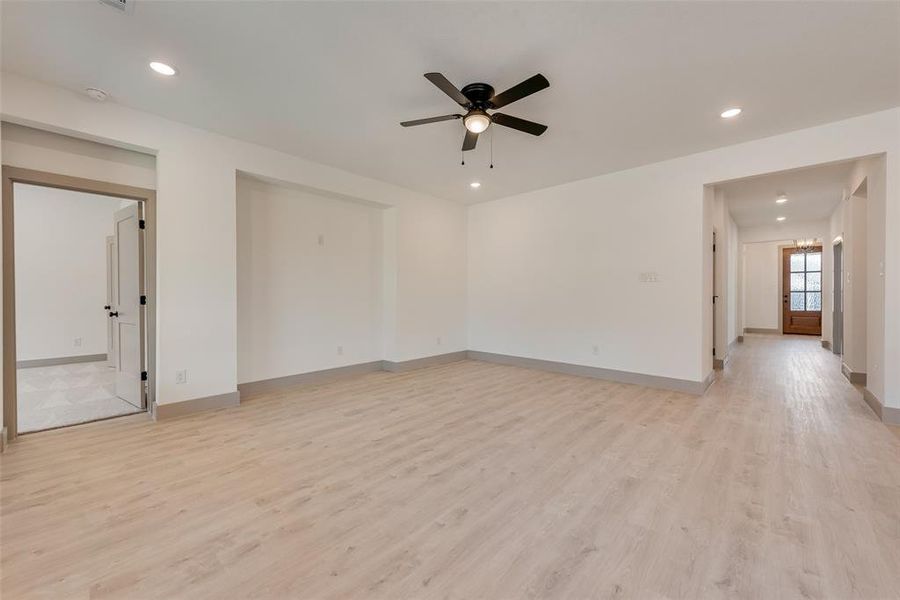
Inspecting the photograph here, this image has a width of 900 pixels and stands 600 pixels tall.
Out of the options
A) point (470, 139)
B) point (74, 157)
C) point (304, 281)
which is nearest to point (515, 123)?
point (470, 139)

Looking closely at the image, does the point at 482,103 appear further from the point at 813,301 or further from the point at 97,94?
the point at 813,301

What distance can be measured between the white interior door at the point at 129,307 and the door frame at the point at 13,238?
268 mm

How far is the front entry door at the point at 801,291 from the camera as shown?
1041 centimetres

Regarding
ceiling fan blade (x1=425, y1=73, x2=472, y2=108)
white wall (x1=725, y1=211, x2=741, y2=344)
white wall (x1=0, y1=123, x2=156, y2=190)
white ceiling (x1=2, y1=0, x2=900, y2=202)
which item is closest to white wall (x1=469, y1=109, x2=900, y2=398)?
white ceiling (x1=2, y1=0, x2=900, y2=202)

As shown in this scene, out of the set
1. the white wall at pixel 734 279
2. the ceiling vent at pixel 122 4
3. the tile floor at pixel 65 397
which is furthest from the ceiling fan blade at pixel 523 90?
the white wall at pixel 734 279

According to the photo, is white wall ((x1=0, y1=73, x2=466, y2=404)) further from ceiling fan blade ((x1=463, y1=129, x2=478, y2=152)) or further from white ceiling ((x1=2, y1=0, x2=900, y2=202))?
ceiling fan blade ((x1=463, y1=129, x2=478, y2=152))

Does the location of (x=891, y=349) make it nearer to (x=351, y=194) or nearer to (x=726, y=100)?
(x=726, y=100)

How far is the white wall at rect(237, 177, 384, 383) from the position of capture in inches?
184

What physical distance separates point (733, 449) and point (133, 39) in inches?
208

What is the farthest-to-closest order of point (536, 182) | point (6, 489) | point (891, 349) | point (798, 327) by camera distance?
1. point (798, 327)
2. point (536, 182)
3. point (891, 349)
4. point (6, 489)

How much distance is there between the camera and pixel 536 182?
569cm

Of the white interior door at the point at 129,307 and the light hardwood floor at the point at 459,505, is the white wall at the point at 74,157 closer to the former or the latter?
the white interior door at the point at 129,307

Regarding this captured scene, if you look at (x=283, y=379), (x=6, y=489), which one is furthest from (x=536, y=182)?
(x=6, y=489)

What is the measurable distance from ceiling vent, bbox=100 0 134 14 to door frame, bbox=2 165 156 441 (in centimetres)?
188
